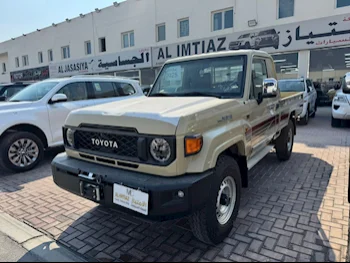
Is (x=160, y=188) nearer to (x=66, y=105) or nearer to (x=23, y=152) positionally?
(x=23, y=152)

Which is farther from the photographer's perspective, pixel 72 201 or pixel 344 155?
pixel 344 155

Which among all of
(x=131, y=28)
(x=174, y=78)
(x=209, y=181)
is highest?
(x=131, y=28)

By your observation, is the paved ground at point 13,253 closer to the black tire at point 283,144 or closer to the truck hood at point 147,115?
the truck hood at point 147,115

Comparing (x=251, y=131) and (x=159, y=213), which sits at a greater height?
(x=251, y=131)

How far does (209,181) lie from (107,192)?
3.19 feet

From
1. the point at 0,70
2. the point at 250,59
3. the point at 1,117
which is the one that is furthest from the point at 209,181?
the point at 0,70

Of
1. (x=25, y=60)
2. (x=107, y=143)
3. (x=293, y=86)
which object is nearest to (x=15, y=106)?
(x=107, y=143)

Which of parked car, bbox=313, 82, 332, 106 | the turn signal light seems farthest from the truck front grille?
parked car, bbox=313, 82, 332, 106

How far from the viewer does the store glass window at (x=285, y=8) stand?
527 inches

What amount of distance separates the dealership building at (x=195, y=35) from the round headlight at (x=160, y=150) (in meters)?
13.1

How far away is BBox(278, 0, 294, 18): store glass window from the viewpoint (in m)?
13.4

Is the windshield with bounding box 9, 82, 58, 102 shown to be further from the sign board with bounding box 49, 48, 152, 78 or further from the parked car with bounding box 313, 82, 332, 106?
the parked car with bounding box 313, 82, 332, 106

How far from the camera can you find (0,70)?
114 feet

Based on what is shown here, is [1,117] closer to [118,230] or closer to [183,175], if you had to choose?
[118,230]
